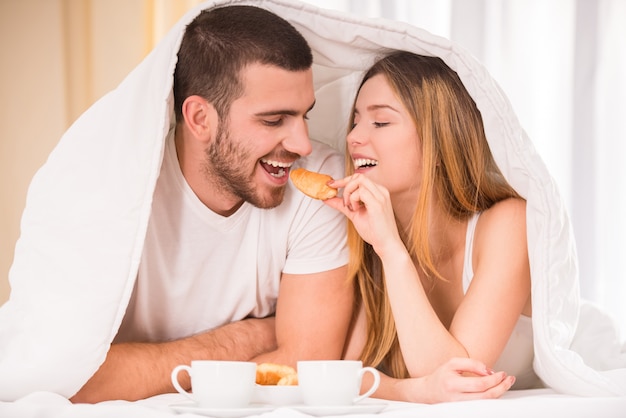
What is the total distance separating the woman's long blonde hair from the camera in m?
1.68

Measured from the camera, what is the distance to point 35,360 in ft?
4.33

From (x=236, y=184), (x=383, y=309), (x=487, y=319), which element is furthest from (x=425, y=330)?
(x=236, y=184)

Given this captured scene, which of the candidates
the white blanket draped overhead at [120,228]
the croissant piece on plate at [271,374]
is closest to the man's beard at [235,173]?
the white blanket draped overhead at [120,228]

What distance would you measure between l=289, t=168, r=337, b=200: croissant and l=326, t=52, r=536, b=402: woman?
0.10ft

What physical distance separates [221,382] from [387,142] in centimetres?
77

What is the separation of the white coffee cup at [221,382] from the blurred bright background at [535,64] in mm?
1765

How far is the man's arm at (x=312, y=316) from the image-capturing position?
5.46ft

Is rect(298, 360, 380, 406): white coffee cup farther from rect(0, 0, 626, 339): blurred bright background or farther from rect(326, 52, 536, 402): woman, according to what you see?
rect(0, 0, 626, 339): blurred bright background

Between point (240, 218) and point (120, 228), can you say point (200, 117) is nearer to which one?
point (240, 218)

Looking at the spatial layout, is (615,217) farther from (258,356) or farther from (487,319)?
(258,356)

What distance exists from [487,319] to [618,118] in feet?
4.94

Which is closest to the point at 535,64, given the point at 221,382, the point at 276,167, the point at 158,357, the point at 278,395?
the point at 276,167

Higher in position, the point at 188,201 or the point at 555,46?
the point at 555,46

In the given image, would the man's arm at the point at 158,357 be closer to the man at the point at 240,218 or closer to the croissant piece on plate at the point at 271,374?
the man at the point at 240,218
